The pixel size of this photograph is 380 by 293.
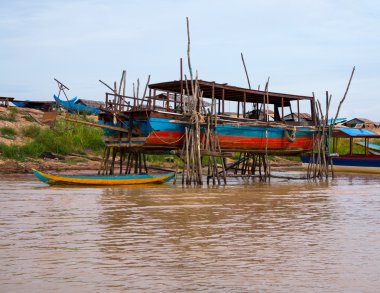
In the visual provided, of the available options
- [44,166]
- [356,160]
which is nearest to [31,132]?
[44,166]

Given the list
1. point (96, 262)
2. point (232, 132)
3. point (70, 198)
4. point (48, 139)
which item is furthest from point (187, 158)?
point (96, 262)

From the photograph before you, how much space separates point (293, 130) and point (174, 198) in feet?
32.7

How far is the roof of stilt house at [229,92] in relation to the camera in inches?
792

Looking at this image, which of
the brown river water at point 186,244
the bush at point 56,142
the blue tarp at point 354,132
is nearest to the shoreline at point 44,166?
the bush at point 56,142

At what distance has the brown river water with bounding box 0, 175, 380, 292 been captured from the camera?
248 inches

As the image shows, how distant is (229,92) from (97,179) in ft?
20.4

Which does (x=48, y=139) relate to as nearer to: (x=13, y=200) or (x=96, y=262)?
(x=13, y=200)

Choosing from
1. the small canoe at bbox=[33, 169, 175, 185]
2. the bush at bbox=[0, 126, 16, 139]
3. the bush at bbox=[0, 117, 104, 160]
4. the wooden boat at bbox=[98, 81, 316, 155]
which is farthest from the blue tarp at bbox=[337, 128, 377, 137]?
the bush at bbox=[0, 126, 16, 139]

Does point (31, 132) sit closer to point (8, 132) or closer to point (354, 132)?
point (8, 132)

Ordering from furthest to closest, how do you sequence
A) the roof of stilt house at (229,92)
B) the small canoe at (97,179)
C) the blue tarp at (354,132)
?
the blue tarp at (354,132) < the roof of stilt house at (229,92) < the small canoe at (97,179)

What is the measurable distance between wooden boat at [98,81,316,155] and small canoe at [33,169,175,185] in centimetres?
106

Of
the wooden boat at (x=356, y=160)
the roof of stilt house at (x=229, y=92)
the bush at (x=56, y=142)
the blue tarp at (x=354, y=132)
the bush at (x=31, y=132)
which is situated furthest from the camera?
the wooden boat at (x=356, y=160)

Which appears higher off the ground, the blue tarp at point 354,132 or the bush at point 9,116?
the bush at point 9,116

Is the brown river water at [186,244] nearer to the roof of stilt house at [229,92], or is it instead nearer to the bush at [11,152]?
the roof of stilt house at [229,92]
